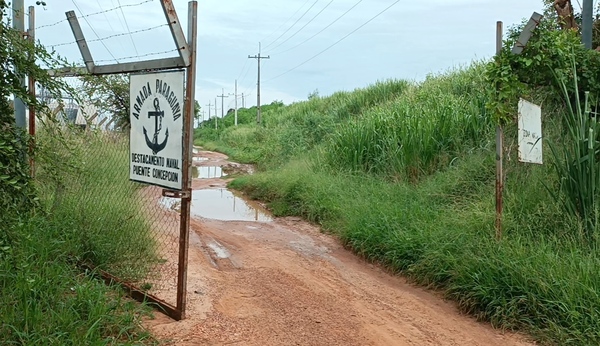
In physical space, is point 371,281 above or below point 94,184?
below

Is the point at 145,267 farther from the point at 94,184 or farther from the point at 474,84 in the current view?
the point at 474,84

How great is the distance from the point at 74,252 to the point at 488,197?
4.90 metres

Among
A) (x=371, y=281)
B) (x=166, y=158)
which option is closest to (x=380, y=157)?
(x=371, y=281)

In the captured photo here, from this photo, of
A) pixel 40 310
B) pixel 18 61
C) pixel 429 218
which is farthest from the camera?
pixel 429 218

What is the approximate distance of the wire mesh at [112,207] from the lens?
5.21 m

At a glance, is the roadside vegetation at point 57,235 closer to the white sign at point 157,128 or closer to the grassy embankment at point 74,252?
the grassy embankment at point 74,252

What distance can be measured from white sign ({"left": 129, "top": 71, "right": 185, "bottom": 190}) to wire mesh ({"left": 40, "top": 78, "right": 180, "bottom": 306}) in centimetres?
54

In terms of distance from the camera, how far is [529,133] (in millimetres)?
5477

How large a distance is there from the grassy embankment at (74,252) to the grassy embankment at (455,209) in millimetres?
2963

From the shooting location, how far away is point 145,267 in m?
5.36

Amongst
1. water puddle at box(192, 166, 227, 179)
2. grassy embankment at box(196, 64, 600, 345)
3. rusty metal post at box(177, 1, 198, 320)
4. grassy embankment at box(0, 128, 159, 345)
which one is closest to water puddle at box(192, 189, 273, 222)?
grassy embankment at box(196, 64, 600, 345)

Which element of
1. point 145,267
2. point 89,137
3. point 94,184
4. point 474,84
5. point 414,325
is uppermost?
point 474,84

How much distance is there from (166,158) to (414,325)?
2.54 metres

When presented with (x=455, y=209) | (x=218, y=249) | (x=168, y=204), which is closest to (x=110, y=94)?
(x=218, y=249)
